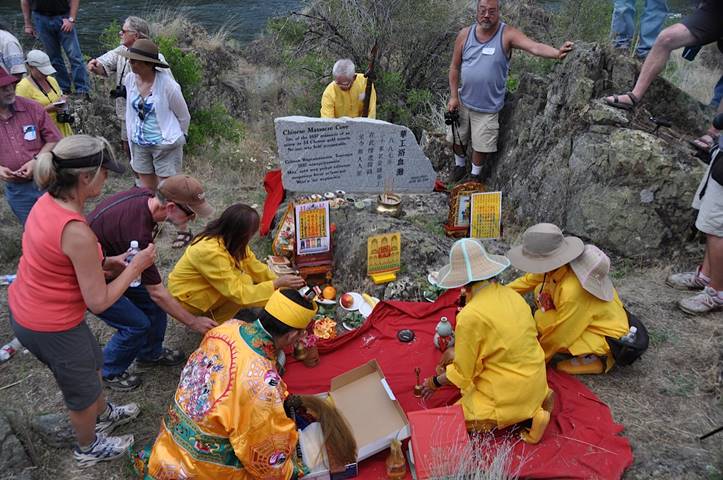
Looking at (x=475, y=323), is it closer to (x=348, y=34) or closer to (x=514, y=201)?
(x=514, y=201)

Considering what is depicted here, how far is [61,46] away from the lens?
7.37 meters

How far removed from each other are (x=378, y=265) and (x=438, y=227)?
3.73 ft

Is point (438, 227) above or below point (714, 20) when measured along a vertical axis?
below

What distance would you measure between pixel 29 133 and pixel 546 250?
3.98 m

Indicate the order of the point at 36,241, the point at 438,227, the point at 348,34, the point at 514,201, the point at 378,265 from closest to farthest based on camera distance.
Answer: the point at 36,241
the point at 378,265
the point at 438,227
the point at 514,201
the point at 348,34

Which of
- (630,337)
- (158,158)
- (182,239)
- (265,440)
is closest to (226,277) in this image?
(265,440)

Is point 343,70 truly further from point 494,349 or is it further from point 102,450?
point 102,450

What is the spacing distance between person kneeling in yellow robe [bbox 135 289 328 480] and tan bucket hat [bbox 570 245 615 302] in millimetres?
1892

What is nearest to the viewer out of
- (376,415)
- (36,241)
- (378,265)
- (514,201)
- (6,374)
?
(36,241)

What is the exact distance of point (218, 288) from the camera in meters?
3.69

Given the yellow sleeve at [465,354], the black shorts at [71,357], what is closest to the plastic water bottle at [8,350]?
the black shorts at [71,357]

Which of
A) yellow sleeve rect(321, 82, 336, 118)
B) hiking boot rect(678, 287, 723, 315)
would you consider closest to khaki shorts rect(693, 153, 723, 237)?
hiking boot rect(678, 287, 723, 315)

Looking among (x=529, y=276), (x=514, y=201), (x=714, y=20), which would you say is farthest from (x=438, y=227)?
(x=714, y=20)

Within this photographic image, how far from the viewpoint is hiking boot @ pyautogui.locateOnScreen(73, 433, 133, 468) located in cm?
303
